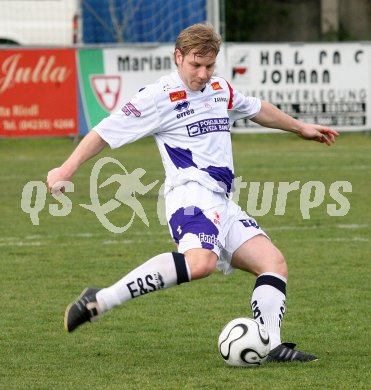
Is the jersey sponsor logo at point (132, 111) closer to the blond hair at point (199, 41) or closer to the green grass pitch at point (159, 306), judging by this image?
the blond hair at point (199, 41)

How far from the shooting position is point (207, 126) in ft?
18.9

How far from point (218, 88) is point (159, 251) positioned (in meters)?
3.88

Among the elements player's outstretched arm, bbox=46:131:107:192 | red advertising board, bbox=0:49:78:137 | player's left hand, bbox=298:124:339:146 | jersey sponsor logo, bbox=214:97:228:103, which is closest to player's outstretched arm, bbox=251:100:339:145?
player's left hand, bbox=298:124:339:146

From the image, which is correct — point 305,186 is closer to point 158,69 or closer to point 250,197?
point 250,197

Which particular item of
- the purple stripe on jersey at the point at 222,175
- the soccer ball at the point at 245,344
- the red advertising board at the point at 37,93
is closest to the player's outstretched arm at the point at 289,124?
the purple stripe on jersey at the point at 222,175

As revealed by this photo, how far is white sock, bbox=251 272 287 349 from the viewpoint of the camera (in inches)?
225

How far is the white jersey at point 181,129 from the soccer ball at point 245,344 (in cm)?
70

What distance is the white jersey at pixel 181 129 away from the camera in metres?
5.66

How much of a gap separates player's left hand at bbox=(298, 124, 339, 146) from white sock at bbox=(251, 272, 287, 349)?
84cm

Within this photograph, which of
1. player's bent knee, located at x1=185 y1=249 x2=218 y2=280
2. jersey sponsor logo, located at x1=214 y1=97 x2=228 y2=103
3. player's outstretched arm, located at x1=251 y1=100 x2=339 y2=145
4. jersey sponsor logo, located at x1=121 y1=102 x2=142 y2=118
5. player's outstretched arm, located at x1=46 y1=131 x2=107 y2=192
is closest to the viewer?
player's outstretched arm, located at x1=46 y1=131 x2=107 y2=192

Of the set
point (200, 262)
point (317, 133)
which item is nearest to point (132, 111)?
point (200, 262)

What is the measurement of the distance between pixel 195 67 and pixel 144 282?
107 centimetres

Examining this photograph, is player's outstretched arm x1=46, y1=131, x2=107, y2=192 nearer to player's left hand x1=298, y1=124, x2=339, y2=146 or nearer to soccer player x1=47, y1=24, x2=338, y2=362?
soccer player x1=47, y1=24, x2=338, y2=362

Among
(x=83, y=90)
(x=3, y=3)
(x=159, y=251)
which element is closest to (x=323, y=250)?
(x=159, y=251)
